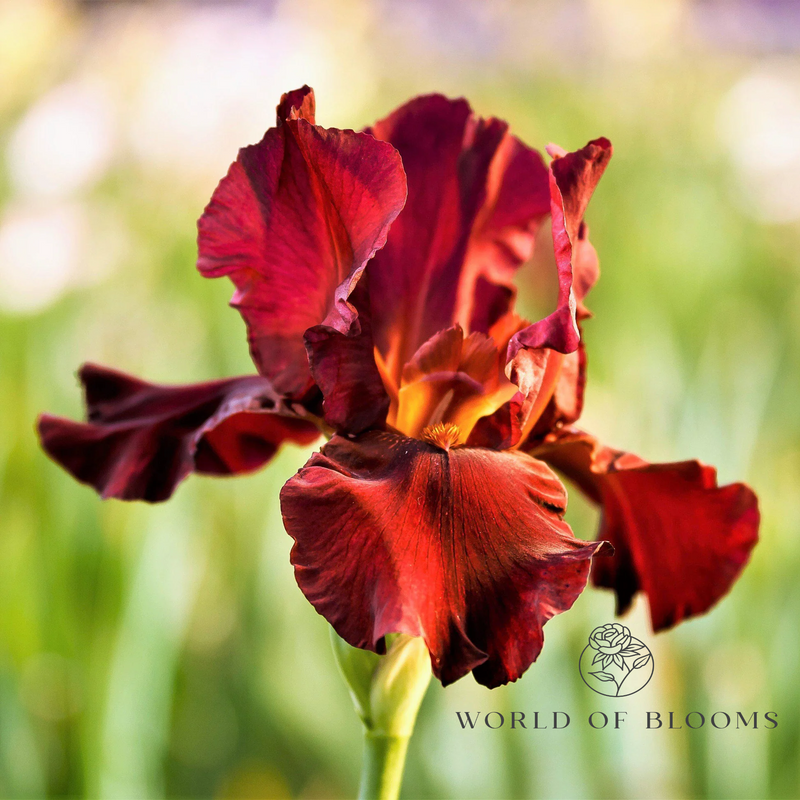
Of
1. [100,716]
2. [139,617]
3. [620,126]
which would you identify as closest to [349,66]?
[620,126]

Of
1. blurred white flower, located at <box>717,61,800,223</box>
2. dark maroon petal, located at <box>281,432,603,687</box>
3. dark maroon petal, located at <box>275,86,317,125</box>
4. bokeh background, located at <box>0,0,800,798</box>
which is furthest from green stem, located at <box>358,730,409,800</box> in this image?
blurred white flower, located at <box>717,61,800,223</box>

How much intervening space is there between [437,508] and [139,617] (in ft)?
2.12

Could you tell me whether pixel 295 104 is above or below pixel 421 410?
above

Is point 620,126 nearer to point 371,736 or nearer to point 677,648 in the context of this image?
point 677,648

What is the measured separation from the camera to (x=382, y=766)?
404 mm

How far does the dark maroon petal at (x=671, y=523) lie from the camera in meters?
0.45

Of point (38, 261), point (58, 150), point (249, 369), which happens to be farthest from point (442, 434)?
point (58, 150)

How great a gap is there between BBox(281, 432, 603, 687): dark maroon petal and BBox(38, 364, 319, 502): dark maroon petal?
0.11 meters

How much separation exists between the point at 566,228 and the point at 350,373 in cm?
12

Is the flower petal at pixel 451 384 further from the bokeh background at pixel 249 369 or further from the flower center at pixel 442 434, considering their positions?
the bokeh background at pixel 249 369

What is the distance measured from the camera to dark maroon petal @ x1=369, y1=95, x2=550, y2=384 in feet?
1.51

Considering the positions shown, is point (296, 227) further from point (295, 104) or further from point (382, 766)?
point (382, 766)

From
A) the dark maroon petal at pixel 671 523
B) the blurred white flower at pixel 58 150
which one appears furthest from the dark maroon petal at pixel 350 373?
the blurred white flower at pixel 58 150

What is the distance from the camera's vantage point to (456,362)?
1.37 ft
